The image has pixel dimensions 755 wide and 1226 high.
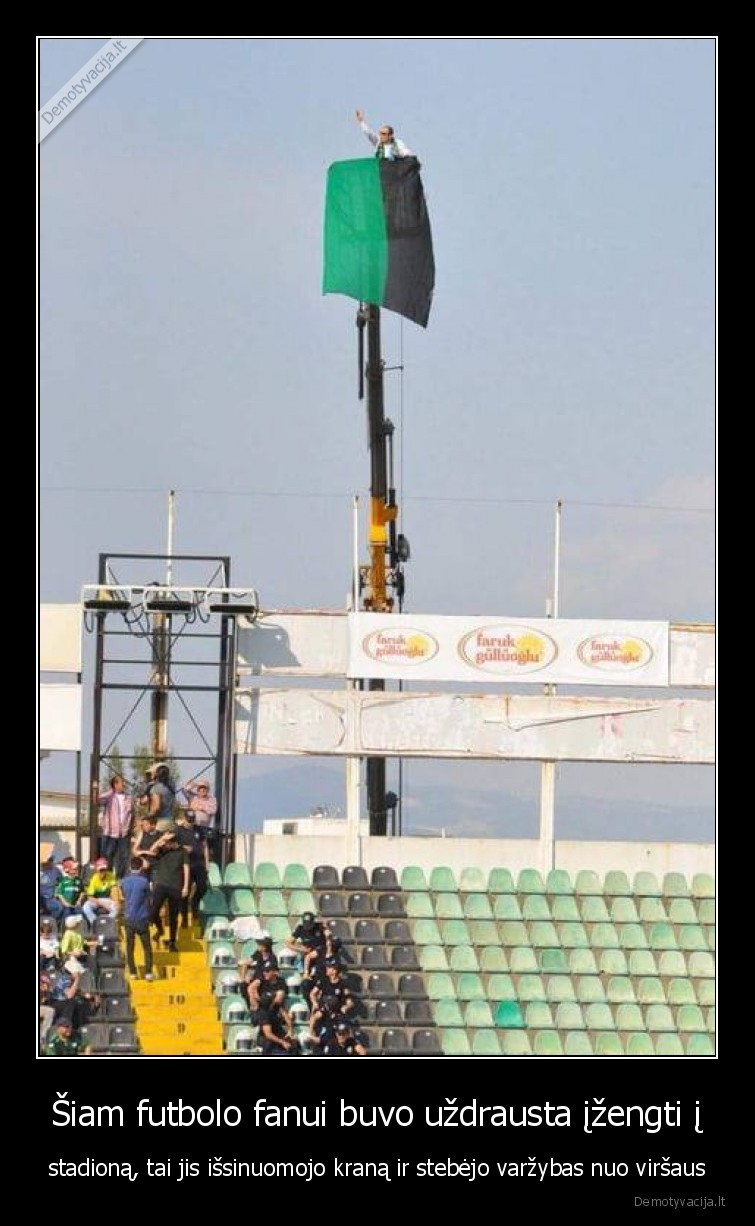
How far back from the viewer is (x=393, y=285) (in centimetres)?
3775

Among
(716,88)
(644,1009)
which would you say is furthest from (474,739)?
(716,88)

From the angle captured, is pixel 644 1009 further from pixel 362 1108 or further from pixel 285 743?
pixel 362 1108

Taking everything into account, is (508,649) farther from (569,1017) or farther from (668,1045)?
(668,1045)

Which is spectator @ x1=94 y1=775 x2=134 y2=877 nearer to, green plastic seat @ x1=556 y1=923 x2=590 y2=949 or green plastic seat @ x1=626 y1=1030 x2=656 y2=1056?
green plastic seat @ x1=556 y1=923 x2=590 y2=949

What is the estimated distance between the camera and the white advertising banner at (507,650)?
36656 millimetres

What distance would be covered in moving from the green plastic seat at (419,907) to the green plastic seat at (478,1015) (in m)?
1.58

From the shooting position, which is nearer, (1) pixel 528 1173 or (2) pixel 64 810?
(1) pixel 528 1173

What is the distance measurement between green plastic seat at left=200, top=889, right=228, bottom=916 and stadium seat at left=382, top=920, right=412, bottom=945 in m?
2.03

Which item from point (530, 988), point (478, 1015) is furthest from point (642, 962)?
point (478, 1015)

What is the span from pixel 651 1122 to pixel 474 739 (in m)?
11.7

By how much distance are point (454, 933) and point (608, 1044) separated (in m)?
2.43

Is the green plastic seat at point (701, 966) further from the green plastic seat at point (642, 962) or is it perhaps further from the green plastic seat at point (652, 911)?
the green plastic seat at point (652, 911)

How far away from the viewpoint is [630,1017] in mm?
34406

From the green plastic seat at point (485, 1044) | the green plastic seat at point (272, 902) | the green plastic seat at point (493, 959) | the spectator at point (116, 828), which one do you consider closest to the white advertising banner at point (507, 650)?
the green plastic seat at point (272, 902)
